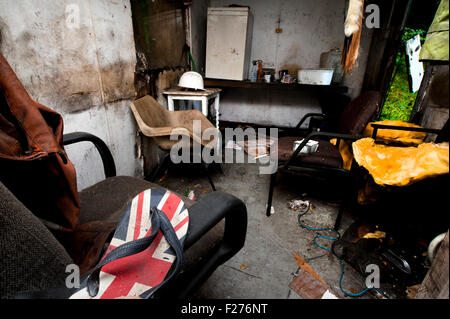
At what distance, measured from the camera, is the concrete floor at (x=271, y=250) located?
128 cm

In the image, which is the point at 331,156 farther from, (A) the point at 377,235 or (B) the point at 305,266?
(B) the point at 305,266

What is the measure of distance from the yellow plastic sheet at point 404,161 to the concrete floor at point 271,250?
79 cm

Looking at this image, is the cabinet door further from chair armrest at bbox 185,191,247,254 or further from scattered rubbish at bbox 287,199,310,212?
chair armrest at bbox 185,191,247,254

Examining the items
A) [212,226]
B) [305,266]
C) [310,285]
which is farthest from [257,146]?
[212,226]

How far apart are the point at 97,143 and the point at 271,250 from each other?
135 centimetres

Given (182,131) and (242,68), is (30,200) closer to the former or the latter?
(182,131)

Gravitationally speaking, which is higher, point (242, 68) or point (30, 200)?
point (242, 68)

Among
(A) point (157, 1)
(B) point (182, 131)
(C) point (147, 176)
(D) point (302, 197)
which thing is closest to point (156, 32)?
(A) point (157, 1)

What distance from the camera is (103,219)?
93 centimetres

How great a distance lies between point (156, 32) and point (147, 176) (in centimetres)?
164

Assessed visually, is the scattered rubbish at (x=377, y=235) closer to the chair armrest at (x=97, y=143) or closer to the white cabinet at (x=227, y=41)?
the chair armrest at (x=97, y=143)

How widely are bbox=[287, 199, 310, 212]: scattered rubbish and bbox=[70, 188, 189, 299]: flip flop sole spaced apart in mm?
1584

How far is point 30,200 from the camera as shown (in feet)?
2.42
